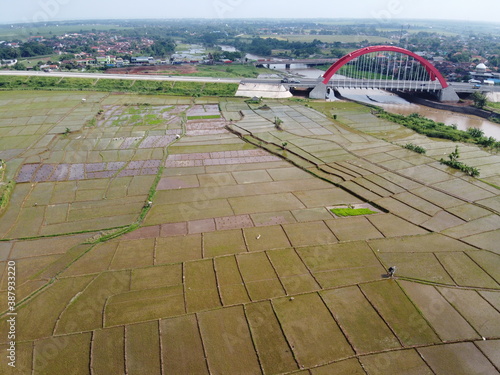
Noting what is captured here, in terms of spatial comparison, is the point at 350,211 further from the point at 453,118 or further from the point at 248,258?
the point at 453,118

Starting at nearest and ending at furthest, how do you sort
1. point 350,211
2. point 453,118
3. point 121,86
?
point 350,211
point 453,118
point 121,86

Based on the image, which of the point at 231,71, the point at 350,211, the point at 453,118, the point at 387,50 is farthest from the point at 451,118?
the point at 231,71

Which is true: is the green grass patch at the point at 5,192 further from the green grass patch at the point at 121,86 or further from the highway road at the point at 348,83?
the highway road at the point at 348,83

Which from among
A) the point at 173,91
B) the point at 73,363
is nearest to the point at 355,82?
the point at 173,91

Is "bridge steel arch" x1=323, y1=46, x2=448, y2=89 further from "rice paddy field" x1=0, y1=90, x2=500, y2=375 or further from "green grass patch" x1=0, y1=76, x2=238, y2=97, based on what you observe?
"rice paddy field" x1=0, y1=90, x2=500, y2=375

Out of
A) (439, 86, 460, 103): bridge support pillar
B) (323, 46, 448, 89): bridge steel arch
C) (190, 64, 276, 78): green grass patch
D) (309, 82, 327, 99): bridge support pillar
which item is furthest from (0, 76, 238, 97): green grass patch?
(439, 86, 460, 103): bridge support pillar

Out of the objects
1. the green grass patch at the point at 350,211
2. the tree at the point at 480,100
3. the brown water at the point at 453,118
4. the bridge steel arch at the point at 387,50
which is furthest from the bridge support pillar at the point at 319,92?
the green grass patch at the point at 350,211
